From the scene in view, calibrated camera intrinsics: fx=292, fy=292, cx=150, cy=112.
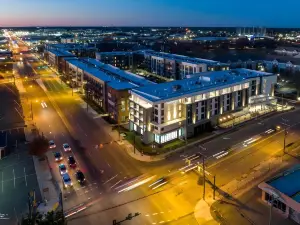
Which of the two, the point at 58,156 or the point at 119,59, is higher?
the point at 119,59

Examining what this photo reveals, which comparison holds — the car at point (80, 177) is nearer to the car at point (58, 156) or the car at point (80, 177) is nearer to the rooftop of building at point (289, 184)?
the car at point (58, 156)

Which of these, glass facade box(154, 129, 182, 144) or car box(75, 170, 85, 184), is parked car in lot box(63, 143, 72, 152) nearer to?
car box(75, 170, 85, 184)

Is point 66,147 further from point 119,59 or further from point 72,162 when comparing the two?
point 119,59

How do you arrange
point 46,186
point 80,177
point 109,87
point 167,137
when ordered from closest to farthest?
point 46,186 < point 80,177 < point 167,137 < point 109,87

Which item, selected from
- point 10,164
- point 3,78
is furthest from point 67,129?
point 3,78

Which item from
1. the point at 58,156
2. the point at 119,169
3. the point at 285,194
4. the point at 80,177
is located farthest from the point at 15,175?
the point at 285,194

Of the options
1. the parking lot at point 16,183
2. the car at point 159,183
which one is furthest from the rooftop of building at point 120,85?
the car at point 159,183

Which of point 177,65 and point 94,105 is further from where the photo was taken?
point 177,65
